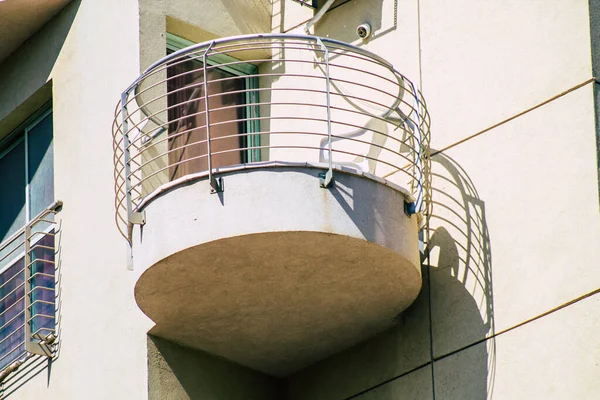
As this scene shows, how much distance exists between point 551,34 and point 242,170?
2970 mm

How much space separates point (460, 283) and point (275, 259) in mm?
1780

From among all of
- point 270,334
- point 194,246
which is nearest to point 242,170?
point 194,246

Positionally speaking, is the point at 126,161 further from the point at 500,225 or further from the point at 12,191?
the point at 12,191

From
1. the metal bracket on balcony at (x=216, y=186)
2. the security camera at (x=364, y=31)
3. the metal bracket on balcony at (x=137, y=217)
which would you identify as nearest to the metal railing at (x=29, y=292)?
the metal bracket on balcony at (x=137, y=217)

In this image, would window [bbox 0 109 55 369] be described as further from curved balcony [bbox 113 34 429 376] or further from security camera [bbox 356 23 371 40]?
security camera [bbox 356 23 371 40]

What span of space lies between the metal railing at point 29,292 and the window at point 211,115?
1.40 metres

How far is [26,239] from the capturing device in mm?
14930

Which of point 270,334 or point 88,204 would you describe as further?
point 88,204

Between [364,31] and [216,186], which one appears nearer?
[216,186]

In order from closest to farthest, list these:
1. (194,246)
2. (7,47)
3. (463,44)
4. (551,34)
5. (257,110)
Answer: (194,246) → (551,34) → (463,44) → (257,110) → (7,47)

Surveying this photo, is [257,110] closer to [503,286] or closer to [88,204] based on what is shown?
[88,204]

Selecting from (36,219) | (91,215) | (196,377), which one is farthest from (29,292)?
(196,377)

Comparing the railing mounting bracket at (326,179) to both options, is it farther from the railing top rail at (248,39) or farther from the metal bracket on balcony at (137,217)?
the metal bracket on balcony at (137,217)

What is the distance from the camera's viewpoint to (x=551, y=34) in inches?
497
